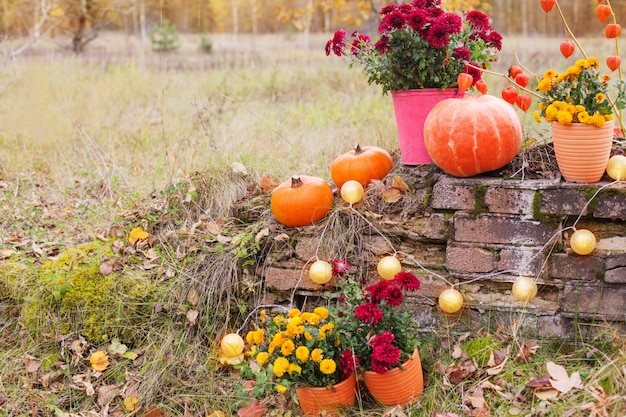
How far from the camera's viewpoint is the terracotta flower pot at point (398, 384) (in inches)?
101

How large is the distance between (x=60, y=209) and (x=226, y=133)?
6.05ft

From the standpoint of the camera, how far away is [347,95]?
7.81 metres

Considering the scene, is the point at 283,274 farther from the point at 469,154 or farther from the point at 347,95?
the point at 347,95

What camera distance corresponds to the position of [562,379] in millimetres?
2473

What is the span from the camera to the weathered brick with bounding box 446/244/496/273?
2.85m

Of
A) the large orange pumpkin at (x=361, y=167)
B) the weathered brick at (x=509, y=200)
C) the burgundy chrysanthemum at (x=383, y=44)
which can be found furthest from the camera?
the large orange pumpkin at (x=361, y=167)

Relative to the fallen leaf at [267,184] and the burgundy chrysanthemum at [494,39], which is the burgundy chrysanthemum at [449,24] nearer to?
the burgundy chrysanthemum at [494,39]

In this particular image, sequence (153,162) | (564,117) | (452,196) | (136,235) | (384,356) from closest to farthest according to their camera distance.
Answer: (384,356)
(564,117)
(452,196)
(136,235)
(153,162)

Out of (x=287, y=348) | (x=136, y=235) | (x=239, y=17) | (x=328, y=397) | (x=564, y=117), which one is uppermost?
(x=239, y=17)

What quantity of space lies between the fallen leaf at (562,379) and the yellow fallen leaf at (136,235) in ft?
7.62

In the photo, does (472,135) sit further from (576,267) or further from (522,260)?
(576,267)

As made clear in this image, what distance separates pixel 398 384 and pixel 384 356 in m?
0.23

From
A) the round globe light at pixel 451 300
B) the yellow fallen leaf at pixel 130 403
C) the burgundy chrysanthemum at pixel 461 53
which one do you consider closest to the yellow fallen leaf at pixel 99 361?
the yellow fallen leaf at pixel 130 403

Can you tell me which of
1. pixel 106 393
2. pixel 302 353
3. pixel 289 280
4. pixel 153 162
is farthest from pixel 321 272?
pixel 153 162
